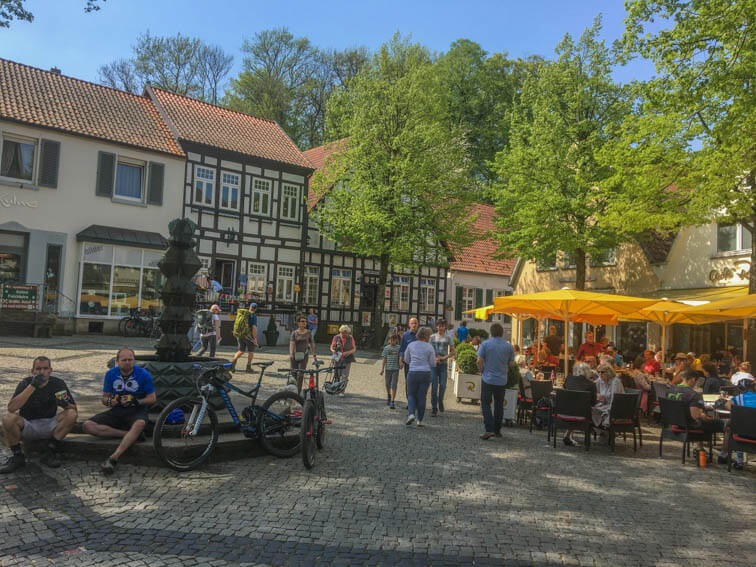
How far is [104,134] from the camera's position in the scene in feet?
76.6

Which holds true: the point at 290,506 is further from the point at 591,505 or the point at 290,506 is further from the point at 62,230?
the point at 62,230

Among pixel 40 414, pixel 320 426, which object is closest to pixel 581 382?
pixel 320 426

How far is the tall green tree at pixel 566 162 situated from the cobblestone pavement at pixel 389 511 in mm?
14287

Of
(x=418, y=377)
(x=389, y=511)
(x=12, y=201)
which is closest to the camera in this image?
(x=389, y=511)

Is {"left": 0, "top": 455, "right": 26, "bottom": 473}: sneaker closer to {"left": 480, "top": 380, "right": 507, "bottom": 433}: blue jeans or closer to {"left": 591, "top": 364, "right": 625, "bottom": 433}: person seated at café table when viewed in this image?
{"left": 480, "top": 380, "right": 507, "bottom": 433}: blue jeans

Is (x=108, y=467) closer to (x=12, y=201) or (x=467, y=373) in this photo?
(x=467, y=373)

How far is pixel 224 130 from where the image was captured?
28.2 metres

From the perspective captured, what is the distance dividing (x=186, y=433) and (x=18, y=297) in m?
16.2

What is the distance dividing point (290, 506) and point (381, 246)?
21.7m

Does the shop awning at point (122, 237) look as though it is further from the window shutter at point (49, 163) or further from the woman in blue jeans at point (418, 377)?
the woman in blue jeans at point (418, 377)

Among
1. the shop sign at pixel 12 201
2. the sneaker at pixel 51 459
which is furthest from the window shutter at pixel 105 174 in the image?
the sneaker at pixel 51 459

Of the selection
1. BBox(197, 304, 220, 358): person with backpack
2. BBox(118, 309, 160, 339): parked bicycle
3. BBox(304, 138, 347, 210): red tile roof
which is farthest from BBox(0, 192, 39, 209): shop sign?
BBox(304, 138, 347, 210): red tile roof

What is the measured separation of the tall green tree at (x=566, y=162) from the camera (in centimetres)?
2212

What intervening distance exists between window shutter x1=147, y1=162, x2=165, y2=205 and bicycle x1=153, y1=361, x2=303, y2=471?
18233 mm
